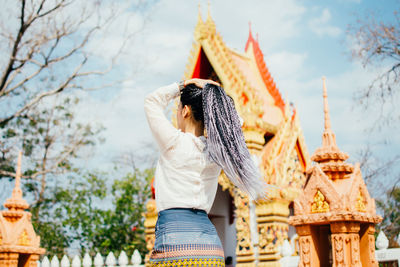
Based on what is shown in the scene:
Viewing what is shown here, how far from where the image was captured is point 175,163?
2.18m

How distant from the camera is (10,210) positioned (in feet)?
21.5

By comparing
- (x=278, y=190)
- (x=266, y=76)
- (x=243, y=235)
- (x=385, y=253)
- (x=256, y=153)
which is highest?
(x=266, y=76)

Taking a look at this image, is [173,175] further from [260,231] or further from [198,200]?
[260,231]

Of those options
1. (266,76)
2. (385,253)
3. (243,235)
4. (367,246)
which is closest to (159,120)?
(367,246)

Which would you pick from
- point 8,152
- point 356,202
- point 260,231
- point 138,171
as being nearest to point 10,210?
point 260,231

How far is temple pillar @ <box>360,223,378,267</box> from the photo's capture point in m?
4.08

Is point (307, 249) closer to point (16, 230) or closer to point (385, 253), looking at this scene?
point (385, 253)

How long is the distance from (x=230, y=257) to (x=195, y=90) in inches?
253

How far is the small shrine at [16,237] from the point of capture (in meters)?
6.27

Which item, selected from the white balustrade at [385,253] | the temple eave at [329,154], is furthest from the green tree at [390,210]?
the temple eave at [329,154]

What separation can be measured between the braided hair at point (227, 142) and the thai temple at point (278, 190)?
209 mm

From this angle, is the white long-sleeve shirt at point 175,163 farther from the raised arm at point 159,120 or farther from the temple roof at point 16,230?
the temple roof at point 16,230

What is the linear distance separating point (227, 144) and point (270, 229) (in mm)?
4444

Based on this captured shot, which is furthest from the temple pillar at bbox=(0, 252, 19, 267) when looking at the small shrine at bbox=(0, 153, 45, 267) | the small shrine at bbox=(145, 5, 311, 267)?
the small shrine at bbox=(145, 5, 311, 267)
